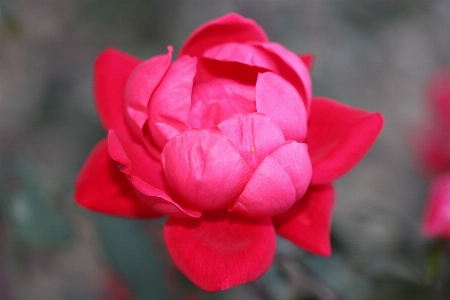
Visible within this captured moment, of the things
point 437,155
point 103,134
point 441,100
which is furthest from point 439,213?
point 103,134

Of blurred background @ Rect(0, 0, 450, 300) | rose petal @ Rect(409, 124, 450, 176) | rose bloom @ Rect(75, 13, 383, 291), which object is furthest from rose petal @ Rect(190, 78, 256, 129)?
rose petal @ Rect(409, 124, 450, 176)

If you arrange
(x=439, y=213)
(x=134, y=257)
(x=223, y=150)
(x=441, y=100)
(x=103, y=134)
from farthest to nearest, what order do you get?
(x=103, y=134), (x=441, y=100), (x=134, y=257), (x=439, y=213), (x=223, y=150)

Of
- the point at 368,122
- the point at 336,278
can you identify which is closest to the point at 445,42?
the point at 336,278

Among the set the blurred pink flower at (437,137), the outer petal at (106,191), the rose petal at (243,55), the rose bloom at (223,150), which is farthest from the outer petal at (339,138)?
the blurred pink flower at (437,137)

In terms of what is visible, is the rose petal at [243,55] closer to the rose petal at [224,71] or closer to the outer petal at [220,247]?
the rose petal at [224,71]

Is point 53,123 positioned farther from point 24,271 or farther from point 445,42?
point 445,42

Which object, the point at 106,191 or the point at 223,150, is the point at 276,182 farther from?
the point at 106,191
